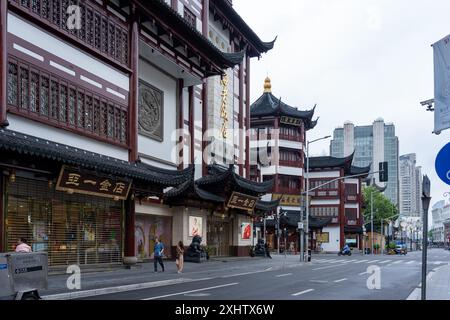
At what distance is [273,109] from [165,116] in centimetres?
3708

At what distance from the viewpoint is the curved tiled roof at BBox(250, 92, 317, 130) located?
68875mm

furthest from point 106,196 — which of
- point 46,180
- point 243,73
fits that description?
point 243,73

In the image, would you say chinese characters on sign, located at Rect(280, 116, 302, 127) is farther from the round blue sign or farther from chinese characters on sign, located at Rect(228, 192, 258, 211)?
the round blue sign

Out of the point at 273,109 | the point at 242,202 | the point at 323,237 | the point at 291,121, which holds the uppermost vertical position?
the point at 273,109

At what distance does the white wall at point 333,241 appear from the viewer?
76.4 meters

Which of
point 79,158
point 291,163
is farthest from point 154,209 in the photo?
point 291,163

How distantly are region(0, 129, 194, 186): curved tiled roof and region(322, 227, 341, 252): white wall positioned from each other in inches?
2027

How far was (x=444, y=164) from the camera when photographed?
7844 mm

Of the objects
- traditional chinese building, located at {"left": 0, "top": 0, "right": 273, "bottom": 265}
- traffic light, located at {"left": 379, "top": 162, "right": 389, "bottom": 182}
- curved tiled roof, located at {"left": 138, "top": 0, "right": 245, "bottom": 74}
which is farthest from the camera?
traffic light, located at {"left": 379, "top": 162, "right": 389, "bottom": 182}

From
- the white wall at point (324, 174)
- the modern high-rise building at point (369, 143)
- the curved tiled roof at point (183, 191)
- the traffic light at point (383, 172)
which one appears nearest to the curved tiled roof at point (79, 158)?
the curved tiled roof at point (183, 191)

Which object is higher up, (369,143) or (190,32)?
(369,143)

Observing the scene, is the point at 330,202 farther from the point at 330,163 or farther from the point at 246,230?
the point at 246,230
